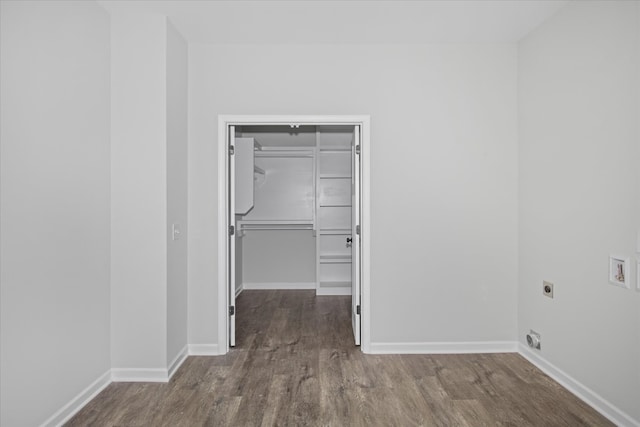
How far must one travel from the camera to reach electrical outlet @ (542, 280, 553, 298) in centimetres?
271

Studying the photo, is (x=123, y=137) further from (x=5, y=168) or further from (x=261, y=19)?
(x=261, y=19)

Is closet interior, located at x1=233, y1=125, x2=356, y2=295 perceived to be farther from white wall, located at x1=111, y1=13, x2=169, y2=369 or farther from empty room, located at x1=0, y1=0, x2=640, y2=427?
white wall, located at x1=111, y1=13, x2=169, y2=369

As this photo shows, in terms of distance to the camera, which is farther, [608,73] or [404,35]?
[404,35]

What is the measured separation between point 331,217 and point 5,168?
425 centimetres

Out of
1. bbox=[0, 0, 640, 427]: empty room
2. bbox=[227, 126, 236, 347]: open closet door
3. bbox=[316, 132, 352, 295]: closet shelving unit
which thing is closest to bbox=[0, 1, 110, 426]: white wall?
bbox=[0, 0, 640, 427]: empty room

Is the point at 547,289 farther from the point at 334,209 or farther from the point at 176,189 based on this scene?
the point at 334,209

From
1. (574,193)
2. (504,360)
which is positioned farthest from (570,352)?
(574,193)

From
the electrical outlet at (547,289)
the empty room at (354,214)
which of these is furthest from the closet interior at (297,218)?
the electrical outlet at (547,289)

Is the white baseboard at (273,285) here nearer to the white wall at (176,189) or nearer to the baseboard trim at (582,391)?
the white wall at (176,189)

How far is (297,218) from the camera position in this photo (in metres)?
5.61

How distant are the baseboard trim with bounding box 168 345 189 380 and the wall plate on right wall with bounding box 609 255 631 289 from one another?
3.02m

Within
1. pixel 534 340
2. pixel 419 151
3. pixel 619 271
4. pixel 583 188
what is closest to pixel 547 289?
pixel 534 340

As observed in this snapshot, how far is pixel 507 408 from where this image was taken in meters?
2.28

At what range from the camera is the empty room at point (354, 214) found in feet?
6.77
